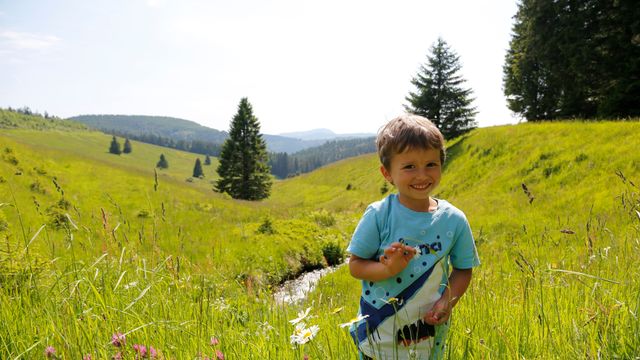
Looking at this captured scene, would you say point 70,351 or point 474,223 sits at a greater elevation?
point 70,351

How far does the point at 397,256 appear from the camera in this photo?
178cm

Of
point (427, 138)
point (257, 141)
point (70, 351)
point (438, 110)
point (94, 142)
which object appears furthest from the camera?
point (94, 142)

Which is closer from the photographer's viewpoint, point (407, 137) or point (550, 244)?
point (407, 137)

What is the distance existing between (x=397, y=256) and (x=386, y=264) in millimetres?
97

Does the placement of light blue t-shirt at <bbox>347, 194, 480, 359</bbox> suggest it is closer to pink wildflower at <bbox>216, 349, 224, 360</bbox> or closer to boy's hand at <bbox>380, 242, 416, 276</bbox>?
boy's hand at <bbox>380, 242, 416, 276</bbox>

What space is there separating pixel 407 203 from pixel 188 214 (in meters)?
16.0

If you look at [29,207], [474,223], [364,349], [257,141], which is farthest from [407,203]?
[257,141]

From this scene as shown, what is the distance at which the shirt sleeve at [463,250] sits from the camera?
2.19 meters

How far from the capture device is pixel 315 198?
46781 millimetres

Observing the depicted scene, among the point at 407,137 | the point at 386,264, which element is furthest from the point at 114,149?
the point at 386,264

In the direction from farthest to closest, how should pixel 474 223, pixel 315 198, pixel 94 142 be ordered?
1. pixel 94 142
2. pixel 315 198
3. pixel 474 223

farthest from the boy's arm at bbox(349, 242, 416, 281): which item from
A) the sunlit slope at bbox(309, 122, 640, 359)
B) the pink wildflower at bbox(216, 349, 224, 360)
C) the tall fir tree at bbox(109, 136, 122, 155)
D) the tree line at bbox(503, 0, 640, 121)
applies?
the tall fir tree at bbox(109, 136, 122, 155)

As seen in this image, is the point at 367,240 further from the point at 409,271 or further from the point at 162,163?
the point at 162,163

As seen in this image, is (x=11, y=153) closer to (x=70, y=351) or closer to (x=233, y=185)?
(x=70, y=351)
